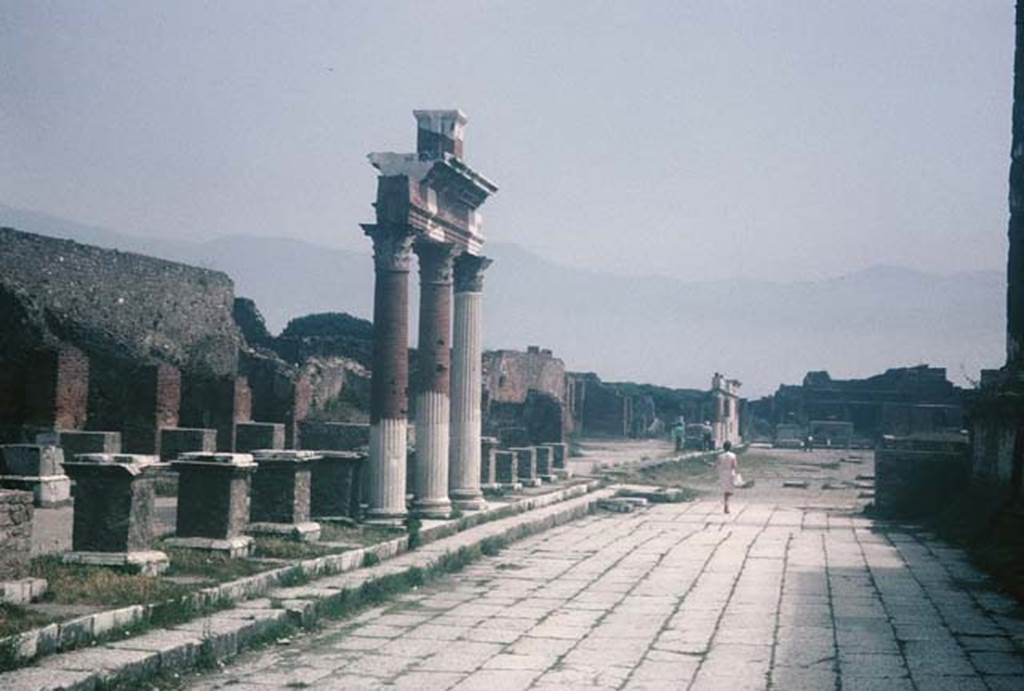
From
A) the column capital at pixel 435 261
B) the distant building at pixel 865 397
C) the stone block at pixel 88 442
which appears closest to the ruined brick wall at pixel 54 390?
the stone block at pixel 88 442

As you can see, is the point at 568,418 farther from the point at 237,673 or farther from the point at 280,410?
the point at 237,673

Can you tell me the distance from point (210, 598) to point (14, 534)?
1.34 meters

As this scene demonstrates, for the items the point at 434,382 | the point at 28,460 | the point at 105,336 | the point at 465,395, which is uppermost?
the point at 105,336

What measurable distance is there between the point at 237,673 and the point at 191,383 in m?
17.5

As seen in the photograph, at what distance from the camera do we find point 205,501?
1073 centimetres

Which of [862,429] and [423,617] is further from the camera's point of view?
[862,429]

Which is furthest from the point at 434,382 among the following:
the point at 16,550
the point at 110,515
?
the point at 16,550

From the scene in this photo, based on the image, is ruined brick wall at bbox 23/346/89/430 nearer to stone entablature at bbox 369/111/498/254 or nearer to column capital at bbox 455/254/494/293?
column capital at bbox 455/254/494/293

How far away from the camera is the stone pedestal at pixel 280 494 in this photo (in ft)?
39.7

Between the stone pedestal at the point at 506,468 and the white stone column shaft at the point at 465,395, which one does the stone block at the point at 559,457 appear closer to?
the stone pedestal at the point at 506,468

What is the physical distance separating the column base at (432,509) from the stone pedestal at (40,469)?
460 cm

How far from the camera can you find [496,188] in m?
17.0

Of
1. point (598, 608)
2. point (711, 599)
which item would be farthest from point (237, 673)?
point (711, 599)

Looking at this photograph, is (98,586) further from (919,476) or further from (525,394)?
(525,394)
